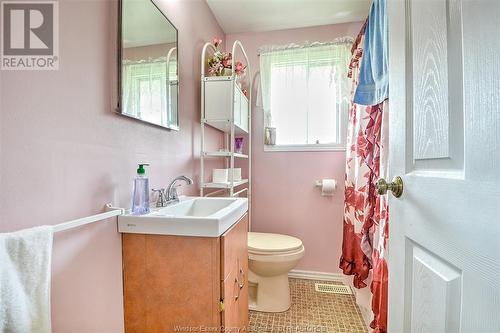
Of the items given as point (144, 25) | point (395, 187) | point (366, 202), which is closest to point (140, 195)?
point (144, 25)

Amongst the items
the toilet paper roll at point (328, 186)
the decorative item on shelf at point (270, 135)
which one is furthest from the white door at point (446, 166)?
the decorative item on shelf at point (270, 135)

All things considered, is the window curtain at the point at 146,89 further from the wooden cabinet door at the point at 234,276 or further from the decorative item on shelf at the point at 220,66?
the wooden cabinet door at the point at 234,276

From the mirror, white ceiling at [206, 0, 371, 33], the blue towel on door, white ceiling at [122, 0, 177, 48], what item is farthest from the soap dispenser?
white ceiling at [206, 0, 371, 33]

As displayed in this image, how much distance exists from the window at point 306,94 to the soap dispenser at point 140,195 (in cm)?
145

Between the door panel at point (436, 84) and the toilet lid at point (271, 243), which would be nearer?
the door panel at point (436, 84)

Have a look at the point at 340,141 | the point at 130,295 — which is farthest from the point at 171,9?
the point at 340,141

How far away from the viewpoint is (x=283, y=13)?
6.53ft

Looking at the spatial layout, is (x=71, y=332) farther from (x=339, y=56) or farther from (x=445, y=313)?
(x=339, y=56)

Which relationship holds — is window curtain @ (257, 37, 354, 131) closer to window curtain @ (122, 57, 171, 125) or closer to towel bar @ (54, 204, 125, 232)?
window curtain @ (122, 57, 171, 125)

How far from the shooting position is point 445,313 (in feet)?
1.72

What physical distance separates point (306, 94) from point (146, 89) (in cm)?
153

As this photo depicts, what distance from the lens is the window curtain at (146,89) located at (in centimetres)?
98

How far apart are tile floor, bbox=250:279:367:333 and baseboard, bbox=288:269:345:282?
0.78 ft

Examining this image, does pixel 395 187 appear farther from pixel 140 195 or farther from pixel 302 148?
pixel 302 148
